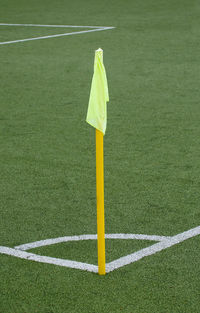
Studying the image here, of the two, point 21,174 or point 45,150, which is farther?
point 45,150

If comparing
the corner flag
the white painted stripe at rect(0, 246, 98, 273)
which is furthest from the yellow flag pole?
→ the white painted stripe at rect(0, 246, 98, 273)

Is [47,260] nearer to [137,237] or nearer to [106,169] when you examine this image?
[137,237]

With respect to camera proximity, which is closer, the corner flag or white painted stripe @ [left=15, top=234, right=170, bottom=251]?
the corner flag

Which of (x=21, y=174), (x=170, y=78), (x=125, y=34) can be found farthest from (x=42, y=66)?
(x=21, y=174)

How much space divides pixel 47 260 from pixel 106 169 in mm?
2026

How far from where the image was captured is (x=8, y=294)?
12.3 feet

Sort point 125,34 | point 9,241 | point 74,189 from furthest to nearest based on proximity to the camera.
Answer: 1. point 125,34
2. point 74,189
3. point 9,241

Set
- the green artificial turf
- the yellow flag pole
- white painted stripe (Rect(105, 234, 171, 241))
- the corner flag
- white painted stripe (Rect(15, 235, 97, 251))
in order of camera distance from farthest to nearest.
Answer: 1. white painted stripe (Rect(105, 234, 171, 241))
2. white painted stripe (Rect(15, 235, 97, 251))
3. the green artificial turf
4. the yellow flag pole
5. the corner flag

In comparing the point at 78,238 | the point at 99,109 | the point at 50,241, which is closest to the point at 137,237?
the point at 78,238

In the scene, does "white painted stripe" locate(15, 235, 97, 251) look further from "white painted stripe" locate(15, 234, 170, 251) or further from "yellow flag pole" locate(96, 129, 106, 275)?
"yellow flag pole" locate(96, 129, 106, 275)

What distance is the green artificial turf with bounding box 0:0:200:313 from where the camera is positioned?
12.5 ft

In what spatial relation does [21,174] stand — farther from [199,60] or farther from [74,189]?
[199,60]

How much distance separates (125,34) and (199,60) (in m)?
3.54

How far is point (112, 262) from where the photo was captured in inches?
163
